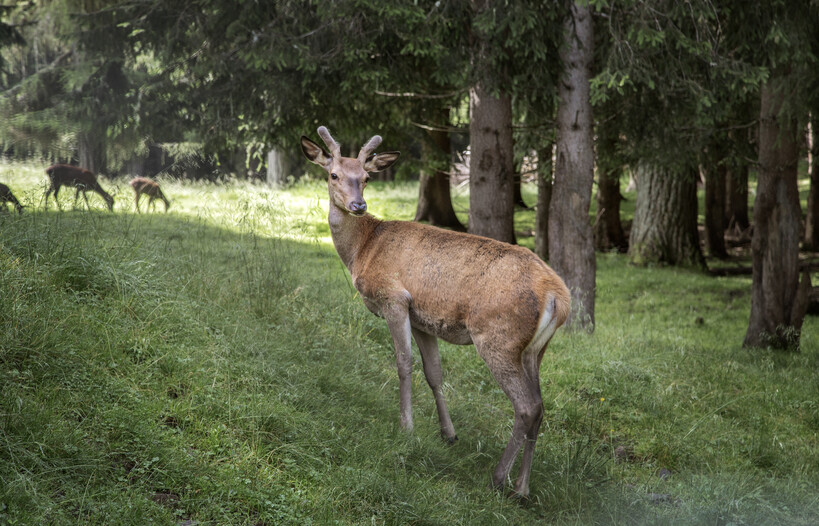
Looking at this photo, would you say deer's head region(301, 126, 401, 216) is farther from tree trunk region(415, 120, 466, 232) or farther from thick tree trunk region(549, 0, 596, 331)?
tree trunk region(415, 120, 466, 232)

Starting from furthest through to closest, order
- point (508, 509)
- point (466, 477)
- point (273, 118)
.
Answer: point (273, 118) < point (466, 477) < point (508, 509)

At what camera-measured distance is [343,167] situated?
5969 mm

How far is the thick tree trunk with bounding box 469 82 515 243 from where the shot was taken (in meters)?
9.74

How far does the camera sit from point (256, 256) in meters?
8.00

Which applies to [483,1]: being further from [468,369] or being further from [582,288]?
[468,369]

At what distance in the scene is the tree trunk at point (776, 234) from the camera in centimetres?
938

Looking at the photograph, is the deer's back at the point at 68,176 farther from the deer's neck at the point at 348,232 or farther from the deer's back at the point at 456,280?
the deer's back at the point at 456,280

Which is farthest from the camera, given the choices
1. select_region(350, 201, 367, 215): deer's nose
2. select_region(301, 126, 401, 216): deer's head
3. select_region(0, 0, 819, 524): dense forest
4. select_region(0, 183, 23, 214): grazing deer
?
select_region(0, 0, 819, 524): dense forest

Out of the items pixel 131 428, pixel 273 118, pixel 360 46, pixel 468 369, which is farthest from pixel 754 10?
pixel 131 428

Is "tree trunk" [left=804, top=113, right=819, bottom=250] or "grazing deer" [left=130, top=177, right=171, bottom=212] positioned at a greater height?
"grazing deer" [left=130, top=177, right=171, bottom=212]

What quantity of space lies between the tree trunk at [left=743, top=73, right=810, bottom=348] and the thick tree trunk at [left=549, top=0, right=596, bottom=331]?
2.17 meters

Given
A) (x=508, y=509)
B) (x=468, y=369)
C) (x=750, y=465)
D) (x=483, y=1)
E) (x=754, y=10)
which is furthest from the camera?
(x=483, y=1)

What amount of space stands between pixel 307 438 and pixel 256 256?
11.2 feet

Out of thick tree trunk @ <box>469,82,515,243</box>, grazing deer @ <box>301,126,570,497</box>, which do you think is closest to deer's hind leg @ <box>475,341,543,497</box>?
grazing deer @ <box>301,126,570,497</box>
